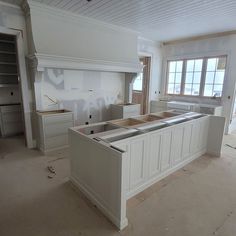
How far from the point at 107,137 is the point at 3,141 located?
130 inches

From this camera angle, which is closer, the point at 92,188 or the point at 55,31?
the point at 92,188

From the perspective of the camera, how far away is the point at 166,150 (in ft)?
8.45

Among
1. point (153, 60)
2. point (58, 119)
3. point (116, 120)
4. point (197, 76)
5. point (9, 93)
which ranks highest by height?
point (153, 60)

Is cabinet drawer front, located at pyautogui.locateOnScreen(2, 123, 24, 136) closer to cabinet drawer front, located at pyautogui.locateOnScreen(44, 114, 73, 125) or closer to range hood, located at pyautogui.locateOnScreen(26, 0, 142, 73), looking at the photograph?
cabinet drawer front, located at pyautogui.locateOnScreen(44, 114, 73, 125)

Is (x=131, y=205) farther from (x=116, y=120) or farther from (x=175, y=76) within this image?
(x=175, y=76)

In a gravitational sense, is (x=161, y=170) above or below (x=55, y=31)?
below

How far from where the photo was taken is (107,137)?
2.04 metres

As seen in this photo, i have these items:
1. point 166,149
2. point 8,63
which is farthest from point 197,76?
point 8,63

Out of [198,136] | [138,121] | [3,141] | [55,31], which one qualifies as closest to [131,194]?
[138,121]

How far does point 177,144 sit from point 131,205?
49.1 inches

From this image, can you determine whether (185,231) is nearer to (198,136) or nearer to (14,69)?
(198,136)

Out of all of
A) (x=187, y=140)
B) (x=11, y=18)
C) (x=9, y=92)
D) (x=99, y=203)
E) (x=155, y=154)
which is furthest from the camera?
(x=9, y=92)

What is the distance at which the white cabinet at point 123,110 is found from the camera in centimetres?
457

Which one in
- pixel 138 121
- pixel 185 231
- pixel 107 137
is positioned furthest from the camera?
pixel 138 121
